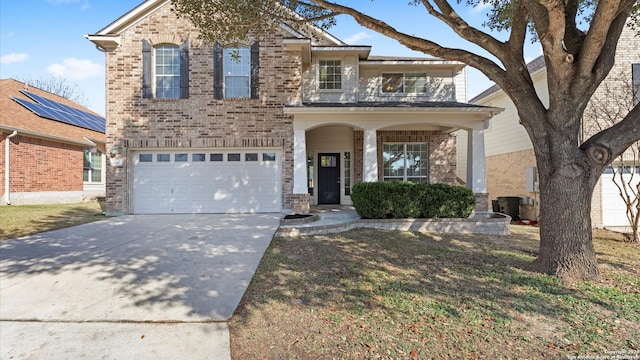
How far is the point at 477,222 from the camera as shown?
8922 mm

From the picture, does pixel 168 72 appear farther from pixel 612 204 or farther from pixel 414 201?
pixel 612 204

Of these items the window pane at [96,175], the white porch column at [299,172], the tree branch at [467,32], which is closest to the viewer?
the tree branch at [467,32]

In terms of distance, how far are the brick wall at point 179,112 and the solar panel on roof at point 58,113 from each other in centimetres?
841

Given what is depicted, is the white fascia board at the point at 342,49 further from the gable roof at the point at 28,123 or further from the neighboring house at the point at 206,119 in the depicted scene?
the gable roof at the point at 28,123

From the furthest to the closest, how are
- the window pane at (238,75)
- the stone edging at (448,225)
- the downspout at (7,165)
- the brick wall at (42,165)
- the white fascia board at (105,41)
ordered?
the brick wall at (42,165) → the downspout at (7,165) → the window pane at (238,75) → the white fascia board at (105,41) → the stone edging at (448,225)

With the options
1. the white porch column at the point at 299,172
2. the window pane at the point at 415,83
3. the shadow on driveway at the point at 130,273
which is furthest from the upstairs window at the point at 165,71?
the window pane at the point at 415,83

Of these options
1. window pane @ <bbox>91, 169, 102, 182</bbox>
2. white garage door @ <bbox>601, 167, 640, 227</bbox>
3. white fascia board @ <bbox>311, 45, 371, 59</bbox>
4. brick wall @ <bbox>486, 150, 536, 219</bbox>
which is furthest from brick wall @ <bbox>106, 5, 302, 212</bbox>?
white garage door @ <bbox>601, 167, 640, 227</bbox>

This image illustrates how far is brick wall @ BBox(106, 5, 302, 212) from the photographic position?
11.1m

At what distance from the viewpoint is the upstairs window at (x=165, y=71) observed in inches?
435

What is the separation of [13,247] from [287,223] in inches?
226

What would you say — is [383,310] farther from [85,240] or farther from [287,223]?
[85,240]

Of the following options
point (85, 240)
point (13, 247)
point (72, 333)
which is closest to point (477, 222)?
point (72, 333)

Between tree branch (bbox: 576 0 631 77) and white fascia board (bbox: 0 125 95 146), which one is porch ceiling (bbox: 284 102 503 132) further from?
white fascia board (bbox: 0 125 95 146)

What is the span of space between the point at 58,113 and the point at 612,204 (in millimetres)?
26247
